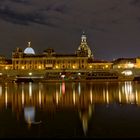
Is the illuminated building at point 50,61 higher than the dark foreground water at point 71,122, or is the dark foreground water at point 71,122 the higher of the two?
the illuminated building at point 50,61

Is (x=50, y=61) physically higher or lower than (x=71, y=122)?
higher

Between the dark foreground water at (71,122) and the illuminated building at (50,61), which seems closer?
the dark foreground water at (71,122)

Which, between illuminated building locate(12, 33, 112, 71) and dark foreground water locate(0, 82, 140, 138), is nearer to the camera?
dark foreground water locate(0, 82, 140, 138)

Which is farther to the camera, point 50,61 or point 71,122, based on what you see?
point 50,61

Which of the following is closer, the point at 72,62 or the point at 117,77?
the point at 117,77

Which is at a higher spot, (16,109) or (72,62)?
(72,62)

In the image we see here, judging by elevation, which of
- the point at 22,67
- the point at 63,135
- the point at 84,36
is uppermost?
the point at 84,36

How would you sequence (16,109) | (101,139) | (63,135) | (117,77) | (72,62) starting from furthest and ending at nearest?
(72,62), (117,77), (16,109), (63,135), (101,139)

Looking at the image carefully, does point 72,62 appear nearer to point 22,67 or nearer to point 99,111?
point 22,67

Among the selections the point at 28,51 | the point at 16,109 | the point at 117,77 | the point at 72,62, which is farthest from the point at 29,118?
the point at 28,51

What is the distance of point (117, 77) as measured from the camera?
67.9m

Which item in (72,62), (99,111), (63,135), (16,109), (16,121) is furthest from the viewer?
(72,62)

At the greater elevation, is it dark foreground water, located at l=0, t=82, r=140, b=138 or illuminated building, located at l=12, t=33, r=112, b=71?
illuminated building, located at l=12, t=33, r=112, b=71

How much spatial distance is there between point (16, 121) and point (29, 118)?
83 cm
